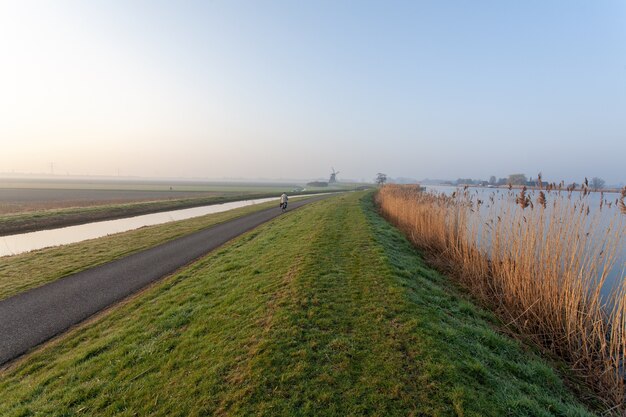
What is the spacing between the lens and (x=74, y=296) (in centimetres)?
806

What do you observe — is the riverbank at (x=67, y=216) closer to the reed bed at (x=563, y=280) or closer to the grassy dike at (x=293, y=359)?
the grassy dike at (x=293, y=359)

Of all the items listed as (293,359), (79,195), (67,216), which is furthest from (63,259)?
(79,195)

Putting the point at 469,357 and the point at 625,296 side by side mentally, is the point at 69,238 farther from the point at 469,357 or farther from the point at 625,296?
the point at 625,296

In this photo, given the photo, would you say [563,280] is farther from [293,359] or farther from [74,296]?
[74,296]

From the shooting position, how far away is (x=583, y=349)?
18.1ft

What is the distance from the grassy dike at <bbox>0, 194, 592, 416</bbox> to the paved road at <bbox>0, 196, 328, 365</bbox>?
750 millimetres

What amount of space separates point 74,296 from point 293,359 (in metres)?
7.59

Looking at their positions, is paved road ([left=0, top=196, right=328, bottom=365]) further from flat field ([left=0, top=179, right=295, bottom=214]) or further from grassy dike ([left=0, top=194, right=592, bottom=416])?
flat field ([left=0, top=179, right=295, bottom=214])

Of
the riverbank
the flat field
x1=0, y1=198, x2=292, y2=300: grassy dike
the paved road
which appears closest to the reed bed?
the paved road

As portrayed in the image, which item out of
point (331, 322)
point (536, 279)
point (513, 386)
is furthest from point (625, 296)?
point (331, 322)

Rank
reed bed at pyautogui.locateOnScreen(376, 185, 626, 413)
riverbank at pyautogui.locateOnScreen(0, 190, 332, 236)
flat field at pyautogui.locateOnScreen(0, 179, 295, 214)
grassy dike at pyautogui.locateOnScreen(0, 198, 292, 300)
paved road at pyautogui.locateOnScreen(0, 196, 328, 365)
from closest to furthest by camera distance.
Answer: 1. reed bed at pyautogui.locateOnScreen(376, 185, 626, 413)
2. paved road at pyautogui.locateOnScreen(0, 196, 328, 365)
3. grassy dike at pyautogui.locateOnScreen(0, 198, 292, 300)
4. riverbank at pyautogui.locateOnScreen(0, 190, 332, 236)
5. flat field at pyautogui.locateOnScreen(0, 179, 295, 214)

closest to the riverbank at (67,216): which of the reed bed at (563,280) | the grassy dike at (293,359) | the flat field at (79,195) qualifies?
the flat field at (79,195)

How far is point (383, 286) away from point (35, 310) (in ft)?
30.2

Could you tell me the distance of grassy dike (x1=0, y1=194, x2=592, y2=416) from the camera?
376cm
